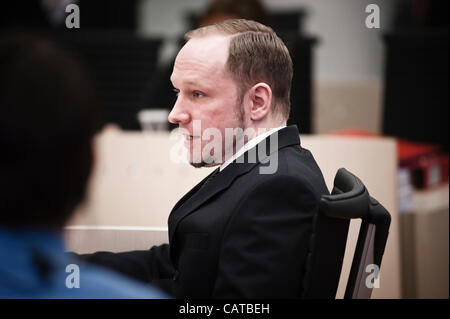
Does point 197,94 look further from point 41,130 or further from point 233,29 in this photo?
point 41,130

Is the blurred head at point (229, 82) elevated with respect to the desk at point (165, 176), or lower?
elevated

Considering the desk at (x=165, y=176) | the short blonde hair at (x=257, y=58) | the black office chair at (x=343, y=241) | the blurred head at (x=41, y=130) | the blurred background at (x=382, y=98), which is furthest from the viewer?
the blurred background at (x=382, y=98)

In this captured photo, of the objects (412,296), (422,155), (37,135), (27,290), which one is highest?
(37,135)

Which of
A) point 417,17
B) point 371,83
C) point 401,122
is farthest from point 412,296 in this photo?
point 417,17

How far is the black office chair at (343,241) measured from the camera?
2.85ft

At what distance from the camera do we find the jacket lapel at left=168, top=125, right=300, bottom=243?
100cm

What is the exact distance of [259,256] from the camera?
88cm

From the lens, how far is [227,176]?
3.31ft

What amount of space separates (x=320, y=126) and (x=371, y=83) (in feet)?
1.03

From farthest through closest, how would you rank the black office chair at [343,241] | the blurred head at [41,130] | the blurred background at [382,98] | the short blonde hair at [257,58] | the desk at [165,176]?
1. the blurred background at [382,98]
2. the desk at [165,176]
3. the short blonde hair at [257,58]
4. the black office chair at [343,241]
5. the blurred head at [41,130]

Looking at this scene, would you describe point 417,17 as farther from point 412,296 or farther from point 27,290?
point 27,290

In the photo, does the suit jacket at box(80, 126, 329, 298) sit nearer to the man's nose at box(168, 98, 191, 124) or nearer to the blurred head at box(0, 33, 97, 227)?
the man's nose at box(168, 98, 191, 124)

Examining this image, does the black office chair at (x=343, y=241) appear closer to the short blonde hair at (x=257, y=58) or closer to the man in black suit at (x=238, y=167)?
the man in black suit at (x=238, y=167)

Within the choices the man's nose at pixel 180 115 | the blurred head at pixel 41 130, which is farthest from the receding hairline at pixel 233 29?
the blurred head at pixel 41 130
